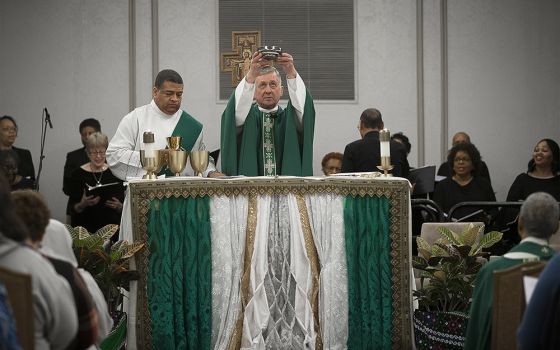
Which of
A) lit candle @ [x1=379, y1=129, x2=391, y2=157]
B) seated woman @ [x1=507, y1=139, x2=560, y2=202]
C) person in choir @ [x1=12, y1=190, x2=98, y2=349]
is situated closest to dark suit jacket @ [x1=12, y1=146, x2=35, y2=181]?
seated woman @ [x1=507, y1=139, x2=560, y2=202]

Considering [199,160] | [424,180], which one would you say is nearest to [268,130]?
[199,160]

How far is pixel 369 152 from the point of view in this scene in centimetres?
895

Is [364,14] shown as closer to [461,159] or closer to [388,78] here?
[388,78]

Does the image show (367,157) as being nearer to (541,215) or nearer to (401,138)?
(401,138)

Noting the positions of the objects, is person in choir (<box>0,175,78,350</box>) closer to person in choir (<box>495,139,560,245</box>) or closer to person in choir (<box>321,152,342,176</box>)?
person in choir (<box>495,139,560,245</box>)

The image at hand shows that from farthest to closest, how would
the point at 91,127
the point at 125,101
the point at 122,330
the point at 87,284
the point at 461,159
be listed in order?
the point at 125,101
the point at 91,127
the point at 461,159
the point at 122,330
the point at 87,284

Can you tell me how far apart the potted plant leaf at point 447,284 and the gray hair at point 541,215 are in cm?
172

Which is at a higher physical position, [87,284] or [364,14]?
[364,14]

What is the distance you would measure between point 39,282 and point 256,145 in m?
3.64

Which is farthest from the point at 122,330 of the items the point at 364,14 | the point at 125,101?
the point at 364,14

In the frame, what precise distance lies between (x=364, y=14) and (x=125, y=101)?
2.74 metres

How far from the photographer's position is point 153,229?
21.5ft

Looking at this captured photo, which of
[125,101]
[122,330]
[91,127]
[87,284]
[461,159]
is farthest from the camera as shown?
[125,101]

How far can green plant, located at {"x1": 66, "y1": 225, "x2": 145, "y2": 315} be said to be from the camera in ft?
20.8
